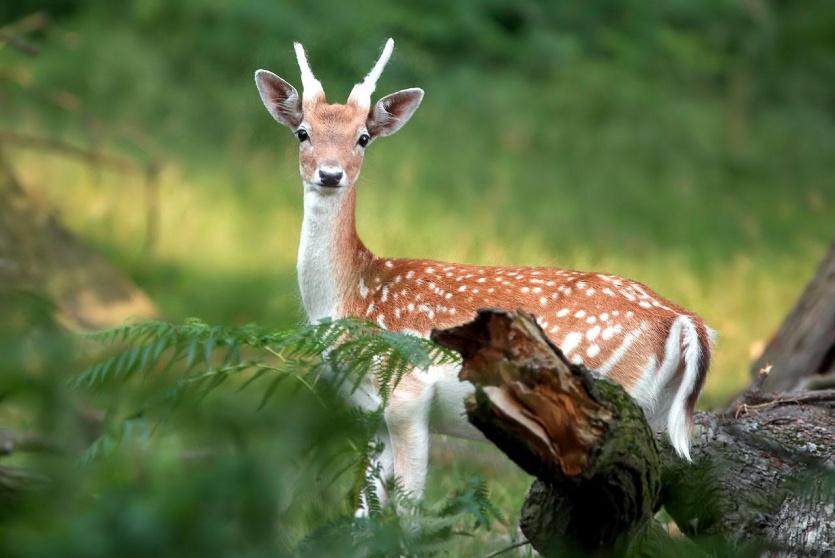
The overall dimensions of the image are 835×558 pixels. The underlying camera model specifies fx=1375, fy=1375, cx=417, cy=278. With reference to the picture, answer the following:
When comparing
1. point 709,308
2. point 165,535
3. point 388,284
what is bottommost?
point 709,308

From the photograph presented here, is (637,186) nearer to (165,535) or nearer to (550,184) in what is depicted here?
(550,184)

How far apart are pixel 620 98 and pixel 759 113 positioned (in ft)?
5.32

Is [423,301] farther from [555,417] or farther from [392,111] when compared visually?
[555,417]

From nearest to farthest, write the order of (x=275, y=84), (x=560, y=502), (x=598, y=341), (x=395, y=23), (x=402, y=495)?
(x=402, y=495) → (x=560, y=502) → (x=598, y=341) → (x=275, y=84) → (x=395, y=23)

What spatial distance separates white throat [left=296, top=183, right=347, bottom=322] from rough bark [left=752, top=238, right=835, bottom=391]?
2275 millimetres

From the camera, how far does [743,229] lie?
12.0 meters

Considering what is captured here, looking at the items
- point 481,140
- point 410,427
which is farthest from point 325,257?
point 481,140

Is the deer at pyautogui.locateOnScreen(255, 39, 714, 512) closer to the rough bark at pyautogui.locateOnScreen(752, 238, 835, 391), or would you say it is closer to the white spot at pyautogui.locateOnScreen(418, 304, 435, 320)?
the white spot at pyautogui.locateOnScreen(418, 304, 435, 320)

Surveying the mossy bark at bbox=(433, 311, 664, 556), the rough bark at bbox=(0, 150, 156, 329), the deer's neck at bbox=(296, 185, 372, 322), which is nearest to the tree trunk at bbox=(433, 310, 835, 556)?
the mossy bark at bbox=(433, 311, 664, 556)

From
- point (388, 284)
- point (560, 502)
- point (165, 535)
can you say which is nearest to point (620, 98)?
point (388, 284)

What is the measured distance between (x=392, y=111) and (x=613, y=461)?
2.52 m

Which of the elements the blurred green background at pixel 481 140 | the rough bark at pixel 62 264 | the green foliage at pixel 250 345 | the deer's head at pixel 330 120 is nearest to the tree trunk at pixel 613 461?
the green foliage at pixel 250 345

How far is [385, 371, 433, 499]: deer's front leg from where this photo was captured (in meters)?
4.80

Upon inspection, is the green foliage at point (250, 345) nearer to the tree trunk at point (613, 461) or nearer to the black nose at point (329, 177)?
the tree trunk at point (613, 461)
